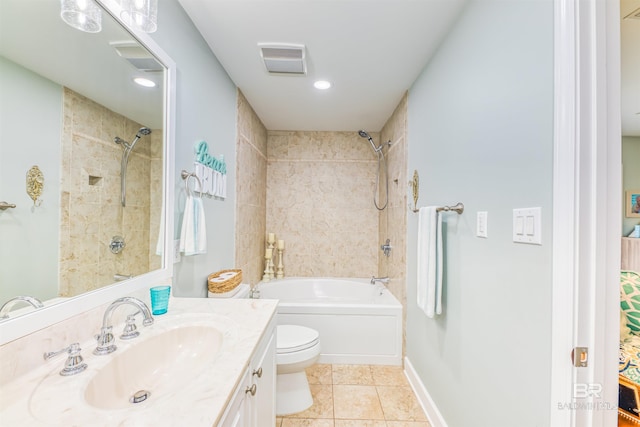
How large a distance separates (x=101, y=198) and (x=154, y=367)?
628mm

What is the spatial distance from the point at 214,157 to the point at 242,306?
1023 millimetres

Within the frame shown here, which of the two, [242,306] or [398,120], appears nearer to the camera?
[242,306]

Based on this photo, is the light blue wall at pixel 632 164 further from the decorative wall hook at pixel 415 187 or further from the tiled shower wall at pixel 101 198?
the tiled shower wall at pixel 101 198

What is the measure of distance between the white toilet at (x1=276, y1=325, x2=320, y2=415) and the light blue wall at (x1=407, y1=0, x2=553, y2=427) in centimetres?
80

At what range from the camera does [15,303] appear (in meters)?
0.69

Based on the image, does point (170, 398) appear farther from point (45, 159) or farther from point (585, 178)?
point (585, 178)

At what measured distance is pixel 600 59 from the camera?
732 mm

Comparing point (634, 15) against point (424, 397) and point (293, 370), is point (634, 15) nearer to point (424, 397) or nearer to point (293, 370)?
point (424, 397)

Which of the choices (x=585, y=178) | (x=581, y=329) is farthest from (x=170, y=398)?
(x=585, y=178)

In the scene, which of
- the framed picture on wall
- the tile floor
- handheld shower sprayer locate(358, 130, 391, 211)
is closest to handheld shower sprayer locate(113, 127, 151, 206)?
the tile floor

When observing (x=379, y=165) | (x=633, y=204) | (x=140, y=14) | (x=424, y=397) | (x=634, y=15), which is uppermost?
(x=634, y=15)

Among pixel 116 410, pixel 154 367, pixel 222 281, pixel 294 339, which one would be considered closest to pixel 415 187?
pixel 294 339

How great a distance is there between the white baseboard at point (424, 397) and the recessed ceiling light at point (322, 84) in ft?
7.69

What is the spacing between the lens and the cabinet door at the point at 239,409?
26.3 inches
